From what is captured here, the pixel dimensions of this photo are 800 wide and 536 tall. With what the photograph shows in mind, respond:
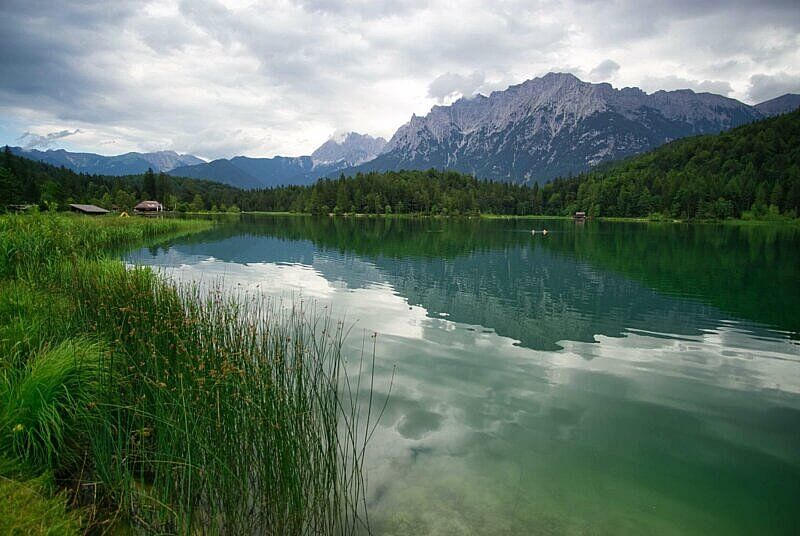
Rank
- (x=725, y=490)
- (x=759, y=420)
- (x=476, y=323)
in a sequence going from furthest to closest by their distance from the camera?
(x=476, y=323) → (x=759, y=420) → (x=725, y=490)

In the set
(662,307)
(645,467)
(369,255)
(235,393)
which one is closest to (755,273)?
(662,307)

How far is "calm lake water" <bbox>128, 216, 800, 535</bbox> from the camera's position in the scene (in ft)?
19.3

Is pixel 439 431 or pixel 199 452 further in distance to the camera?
pixel 439 431

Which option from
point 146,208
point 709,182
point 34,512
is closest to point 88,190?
point 146,208

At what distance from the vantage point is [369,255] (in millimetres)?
36281

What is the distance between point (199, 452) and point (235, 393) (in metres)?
0.77

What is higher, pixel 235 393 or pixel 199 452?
pixel 235 393

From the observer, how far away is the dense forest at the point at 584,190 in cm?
11644

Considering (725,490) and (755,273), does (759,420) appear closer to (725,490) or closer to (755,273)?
(725,490)

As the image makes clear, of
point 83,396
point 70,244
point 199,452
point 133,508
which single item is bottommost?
point 133,508

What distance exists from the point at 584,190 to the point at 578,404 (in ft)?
551

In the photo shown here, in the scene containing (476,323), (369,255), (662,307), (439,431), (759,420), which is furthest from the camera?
(369,255)

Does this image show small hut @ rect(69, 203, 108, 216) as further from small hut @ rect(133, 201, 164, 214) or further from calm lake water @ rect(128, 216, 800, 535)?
calm lake water @ rect(128, 216, 800, 535)

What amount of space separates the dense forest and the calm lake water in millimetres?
110169
